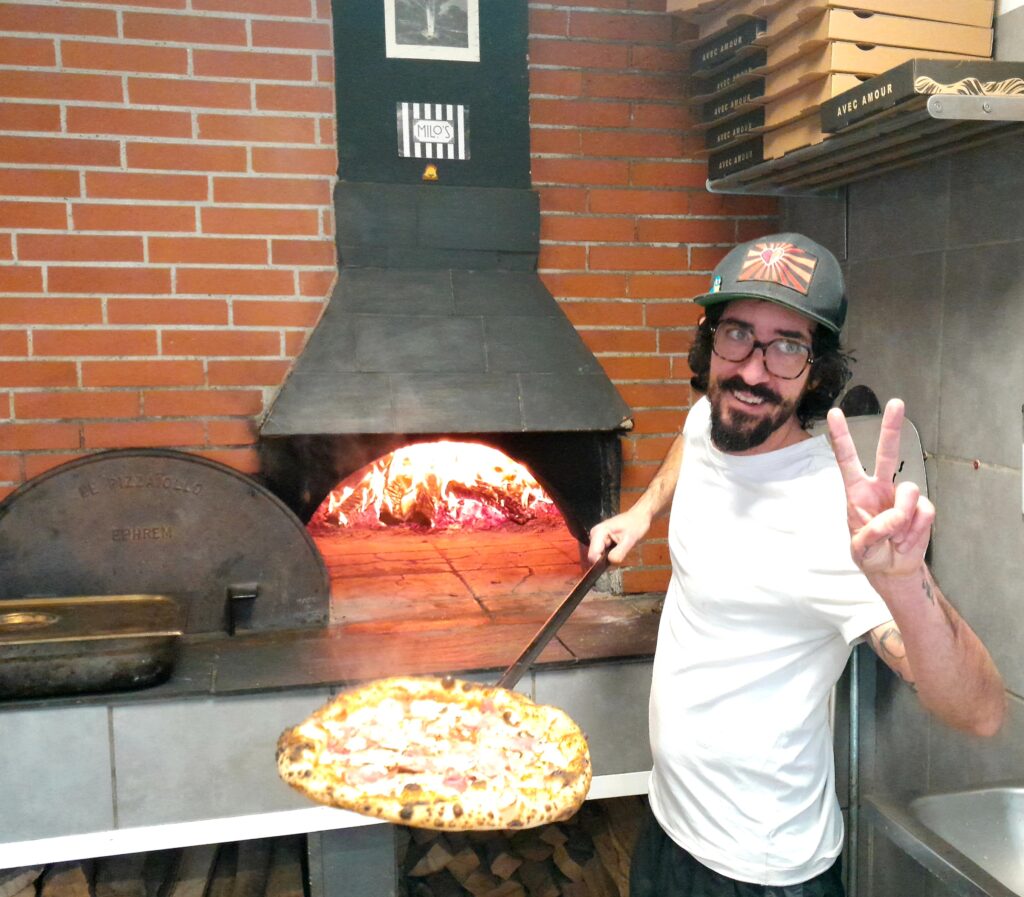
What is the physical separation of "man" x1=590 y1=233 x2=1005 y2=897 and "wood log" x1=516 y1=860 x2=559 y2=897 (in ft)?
3.07

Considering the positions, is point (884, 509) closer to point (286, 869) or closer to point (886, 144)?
point (886, 144)

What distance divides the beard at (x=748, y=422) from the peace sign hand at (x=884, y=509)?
1.65 feet

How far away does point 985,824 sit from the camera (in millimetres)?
1797

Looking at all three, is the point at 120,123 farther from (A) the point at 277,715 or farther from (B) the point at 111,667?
(A) the point at 277,715

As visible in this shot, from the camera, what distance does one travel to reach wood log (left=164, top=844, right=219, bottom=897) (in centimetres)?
247

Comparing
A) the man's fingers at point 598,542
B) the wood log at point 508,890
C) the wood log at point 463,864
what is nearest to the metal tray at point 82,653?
the man's fingers at point 598,542

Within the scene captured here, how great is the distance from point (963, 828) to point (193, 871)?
1.95 m

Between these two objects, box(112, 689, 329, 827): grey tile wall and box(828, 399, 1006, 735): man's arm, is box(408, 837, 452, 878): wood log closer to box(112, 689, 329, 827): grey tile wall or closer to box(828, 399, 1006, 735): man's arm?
box(112, 689, 329, 827): grey tile wall

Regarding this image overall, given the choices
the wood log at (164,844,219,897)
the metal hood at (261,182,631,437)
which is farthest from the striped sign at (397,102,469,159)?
the wood log at (164,844,219,897)

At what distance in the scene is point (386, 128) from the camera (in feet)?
8.77

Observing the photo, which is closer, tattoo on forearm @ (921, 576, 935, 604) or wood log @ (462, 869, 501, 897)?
tattoo on forearm @ (921, 576, 935, 604)

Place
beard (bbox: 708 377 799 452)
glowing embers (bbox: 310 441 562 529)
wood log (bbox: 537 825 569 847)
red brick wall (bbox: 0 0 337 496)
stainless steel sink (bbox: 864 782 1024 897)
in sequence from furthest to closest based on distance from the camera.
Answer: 1. glowing embers (bbox: 310 441 562 529)
2. wood log (bbox: 537 825 569 847)
3. red brick wall (bbox: 0 0 337 496)
4. beard (bbox: 708 377 799 452)
5. stainless steel sink (bbox: 864 782 1024 897)

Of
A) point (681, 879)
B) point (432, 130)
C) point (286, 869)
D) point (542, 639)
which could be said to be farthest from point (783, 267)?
point (286, 869)

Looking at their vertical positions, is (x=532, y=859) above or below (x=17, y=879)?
below
